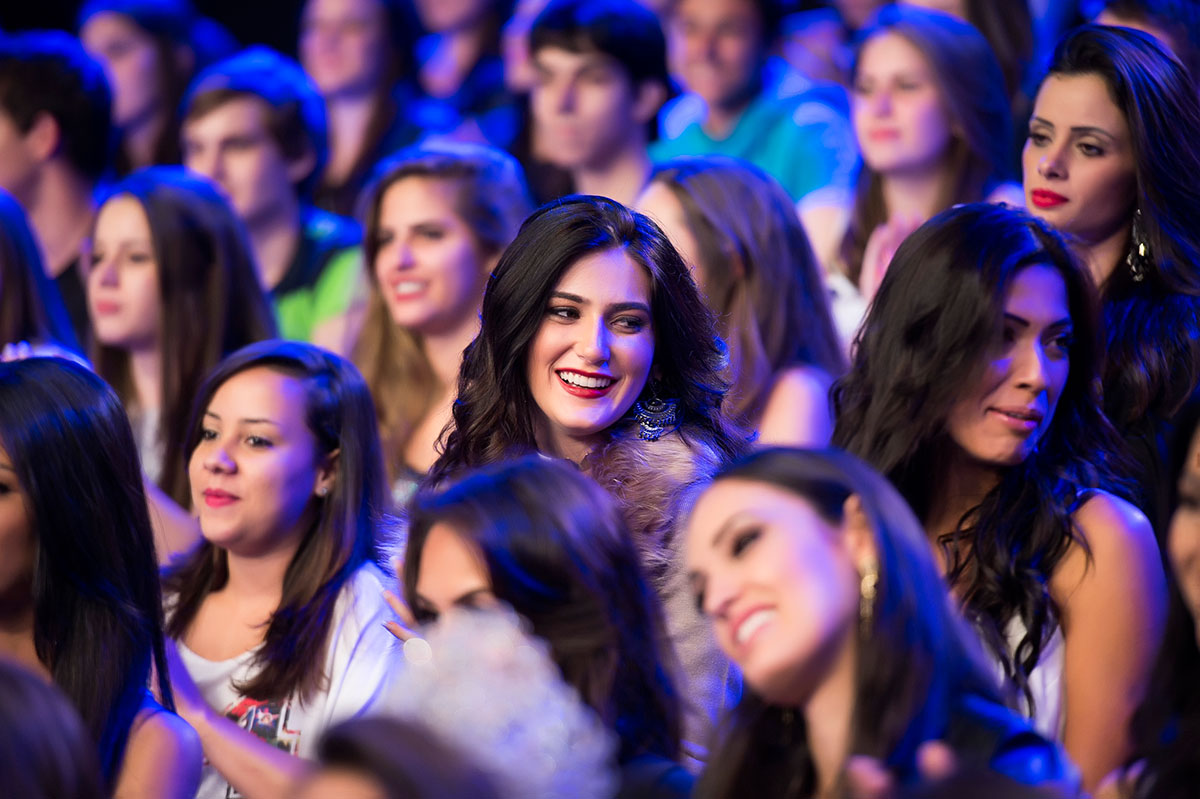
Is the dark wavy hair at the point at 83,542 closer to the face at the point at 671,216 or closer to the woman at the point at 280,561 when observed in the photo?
the woman at the point at 280,561

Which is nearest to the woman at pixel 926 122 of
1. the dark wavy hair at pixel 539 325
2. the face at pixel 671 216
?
the face at pixel 671 216

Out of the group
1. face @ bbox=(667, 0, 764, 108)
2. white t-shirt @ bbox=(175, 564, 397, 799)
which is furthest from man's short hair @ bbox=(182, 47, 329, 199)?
white t-shirt @ bbox=(175, 564, 397, 799)

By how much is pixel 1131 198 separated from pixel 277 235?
123 inches

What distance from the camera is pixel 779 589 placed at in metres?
1.97

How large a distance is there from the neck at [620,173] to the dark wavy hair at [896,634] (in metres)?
3.19

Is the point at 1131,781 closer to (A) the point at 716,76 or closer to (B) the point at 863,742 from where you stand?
(B) the point at 863,742

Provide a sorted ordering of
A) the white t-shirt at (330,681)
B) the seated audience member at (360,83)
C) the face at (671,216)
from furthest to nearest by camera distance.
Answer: the seated audience member at (360,83)
the face at (671,216)
the white t-shirt at (330,681)

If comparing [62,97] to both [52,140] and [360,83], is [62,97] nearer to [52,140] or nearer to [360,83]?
[52,140]

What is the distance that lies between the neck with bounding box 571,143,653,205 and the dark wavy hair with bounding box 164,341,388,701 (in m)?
1.77

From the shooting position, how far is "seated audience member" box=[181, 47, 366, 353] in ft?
17.6

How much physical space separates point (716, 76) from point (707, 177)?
4.97 feet

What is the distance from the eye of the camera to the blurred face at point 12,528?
9.22 ft

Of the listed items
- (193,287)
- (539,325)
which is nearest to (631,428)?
(539,325)

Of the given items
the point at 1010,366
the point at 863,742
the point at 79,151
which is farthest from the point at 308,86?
the point at 863,742
